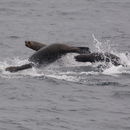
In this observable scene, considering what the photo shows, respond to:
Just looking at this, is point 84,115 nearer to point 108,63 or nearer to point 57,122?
point 57,122

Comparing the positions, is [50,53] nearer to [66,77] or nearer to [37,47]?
[37,47]

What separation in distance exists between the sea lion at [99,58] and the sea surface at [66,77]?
226 mm

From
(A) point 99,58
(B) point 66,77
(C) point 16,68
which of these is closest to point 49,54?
(C) point 16,68

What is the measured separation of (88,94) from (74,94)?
377 millimetres

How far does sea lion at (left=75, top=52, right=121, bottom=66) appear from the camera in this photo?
24.2m

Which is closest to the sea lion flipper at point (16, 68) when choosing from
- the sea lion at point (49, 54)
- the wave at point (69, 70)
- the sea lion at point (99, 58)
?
the sea lion at point (49, 54)

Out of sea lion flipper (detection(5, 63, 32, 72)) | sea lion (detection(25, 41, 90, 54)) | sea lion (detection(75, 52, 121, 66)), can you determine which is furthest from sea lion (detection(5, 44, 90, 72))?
sea lion (detection(75, 52, 121, 66))

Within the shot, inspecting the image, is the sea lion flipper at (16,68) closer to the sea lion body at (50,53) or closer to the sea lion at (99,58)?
the sea lion body at (50,53)

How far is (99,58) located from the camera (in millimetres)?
24594

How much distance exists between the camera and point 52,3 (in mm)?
40094

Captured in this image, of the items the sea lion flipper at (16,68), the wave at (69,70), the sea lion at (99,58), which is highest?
the sea lion at (99,58)

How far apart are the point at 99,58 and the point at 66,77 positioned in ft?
6.58

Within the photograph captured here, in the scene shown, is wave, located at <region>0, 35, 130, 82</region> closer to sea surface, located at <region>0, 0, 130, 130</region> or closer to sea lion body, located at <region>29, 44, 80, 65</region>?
sea surface, located at <region>0, 0, 130, 130</region>

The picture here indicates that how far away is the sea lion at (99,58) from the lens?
24234 millimetres
